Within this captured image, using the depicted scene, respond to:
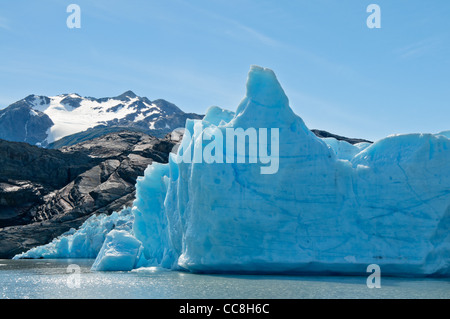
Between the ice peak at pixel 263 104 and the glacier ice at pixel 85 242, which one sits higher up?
the ice peak at pixel 263 104

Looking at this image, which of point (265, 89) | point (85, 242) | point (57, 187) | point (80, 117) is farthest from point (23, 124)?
point (265, 89)

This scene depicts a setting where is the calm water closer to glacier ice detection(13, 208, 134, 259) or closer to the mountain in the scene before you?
glacier ice detection(13, 208, 134, 259)

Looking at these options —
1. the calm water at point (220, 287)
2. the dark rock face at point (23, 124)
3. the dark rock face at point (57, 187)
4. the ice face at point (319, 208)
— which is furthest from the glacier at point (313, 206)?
the dark rock face at point (23, 124)

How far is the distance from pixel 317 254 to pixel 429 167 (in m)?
4.52

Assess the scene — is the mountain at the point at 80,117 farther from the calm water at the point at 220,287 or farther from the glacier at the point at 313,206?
the calm water at the point at 220,287

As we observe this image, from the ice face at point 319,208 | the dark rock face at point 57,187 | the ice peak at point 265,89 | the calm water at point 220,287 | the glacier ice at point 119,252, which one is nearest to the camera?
the calm water at point 220,287

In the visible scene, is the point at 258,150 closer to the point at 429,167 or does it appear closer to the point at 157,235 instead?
the point at 429,167

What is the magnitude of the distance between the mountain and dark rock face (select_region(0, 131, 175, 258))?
54821 millimetres

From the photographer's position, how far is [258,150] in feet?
55.0

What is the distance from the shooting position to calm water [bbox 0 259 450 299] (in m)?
12.3

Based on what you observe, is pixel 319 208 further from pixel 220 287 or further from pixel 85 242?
pixel 85 242

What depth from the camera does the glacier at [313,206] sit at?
52.2 feet

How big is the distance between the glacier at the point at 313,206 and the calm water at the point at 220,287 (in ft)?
2.03

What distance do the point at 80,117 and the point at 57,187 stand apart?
10112 cm
